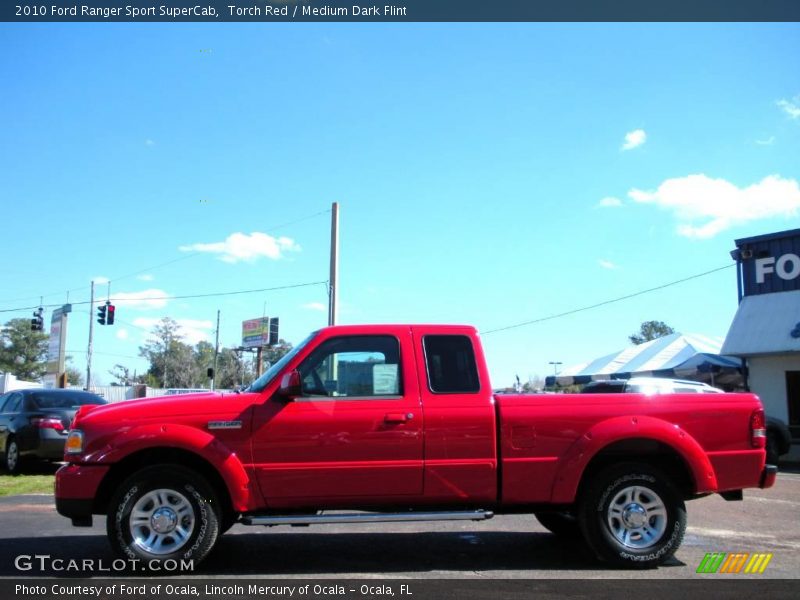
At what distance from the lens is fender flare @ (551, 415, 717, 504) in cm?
584

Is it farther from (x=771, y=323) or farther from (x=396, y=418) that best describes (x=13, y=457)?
(x=771, y=323)

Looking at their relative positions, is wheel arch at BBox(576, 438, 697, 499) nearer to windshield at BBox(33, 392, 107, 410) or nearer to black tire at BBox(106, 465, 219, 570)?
black tire at BBox(106, 465, 219, 570)

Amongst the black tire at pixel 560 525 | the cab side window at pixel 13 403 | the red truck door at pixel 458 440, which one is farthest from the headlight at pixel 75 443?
the cab side window at pixel 13 403

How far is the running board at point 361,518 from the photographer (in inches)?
219

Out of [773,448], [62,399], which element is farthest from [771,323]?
[62,399]

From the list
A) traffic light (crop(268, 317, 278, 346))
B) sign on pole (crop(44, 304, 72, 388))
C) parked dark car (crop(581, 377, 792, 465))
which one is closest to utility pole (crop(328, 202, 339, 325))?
parked dark car (crop(581, 377, 792, 465))

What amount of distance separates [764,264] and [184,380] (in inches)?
3120

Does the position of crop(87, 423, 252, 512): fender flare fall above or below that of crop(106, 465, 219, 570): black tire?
above

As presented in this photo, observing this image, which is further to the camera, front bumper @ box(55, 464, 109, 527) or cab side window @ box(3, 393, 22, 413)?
cab side window @ box(3, 393, 22, 413)

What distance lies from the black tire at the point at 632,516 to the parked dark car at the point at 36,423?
900 centimetres

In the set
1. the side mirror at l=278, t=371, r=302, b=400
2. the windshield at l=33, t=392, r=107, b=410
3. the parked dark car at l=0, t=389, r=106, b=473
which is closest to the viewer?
the side mirror at l=278, t=371, r=302, b=400

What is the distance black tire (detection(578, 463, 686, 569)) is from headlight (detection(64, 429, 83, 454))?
162 inches

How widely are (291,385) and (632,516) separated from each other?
303cm

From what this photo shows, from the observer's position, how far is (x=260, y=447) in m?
5.69
